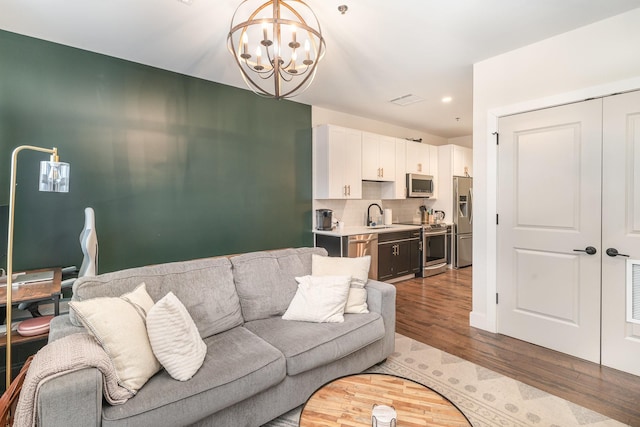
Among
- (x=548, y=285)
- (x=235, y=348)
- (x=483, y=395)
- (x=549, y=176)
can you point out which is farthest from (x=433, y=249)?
(x=235, y=348)

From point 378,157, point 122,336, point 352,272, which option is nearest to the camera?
point 122,336

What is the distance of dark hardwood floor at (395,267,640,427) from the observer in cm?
211

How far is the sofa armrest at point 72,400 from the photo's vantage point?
3.90 feet

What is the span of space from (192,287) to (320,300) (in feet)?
2.99

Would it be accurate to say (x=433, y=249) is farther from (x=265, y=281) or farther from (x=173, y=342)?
(x=173, y=342)

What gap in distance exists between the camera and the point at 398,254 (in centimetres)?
518

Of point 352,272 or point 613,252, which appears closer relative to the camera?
point 613,252

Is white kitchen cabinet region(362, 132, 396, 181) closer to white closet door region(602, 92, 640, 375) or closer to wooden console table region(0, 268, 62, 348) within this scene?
white closet door region(602, 92, 640, 375)

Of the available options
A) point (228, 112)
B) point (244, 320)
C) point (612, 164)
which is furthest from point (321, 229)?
point (612, 164)

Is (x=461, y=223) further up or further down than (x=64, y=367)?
further up

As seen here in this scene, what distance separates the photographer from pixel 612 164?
2.48m

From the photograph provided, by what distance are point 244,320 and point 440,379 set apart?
5.07 feet

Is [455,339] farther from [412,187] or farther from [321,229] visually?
[412,187]

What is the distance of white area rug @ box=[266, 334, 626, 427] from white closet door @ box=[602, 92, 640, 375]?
841mm
